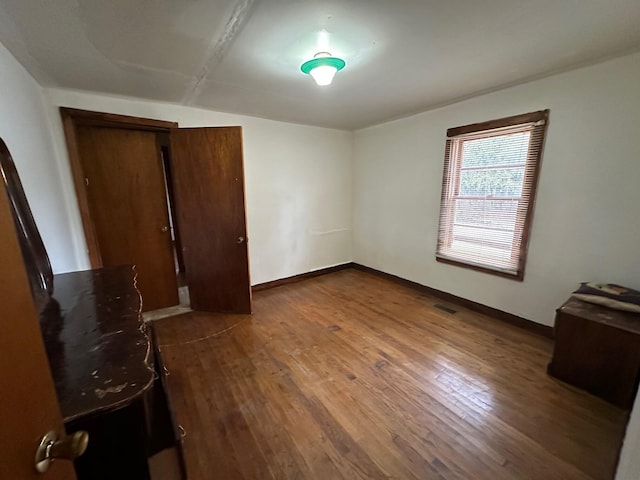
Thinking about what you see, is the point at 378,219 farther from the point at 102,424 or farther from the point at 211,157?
the point at 102,424

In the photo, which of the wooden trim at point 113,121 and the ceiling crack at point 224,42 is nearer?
the ceiling crack at point 224,42

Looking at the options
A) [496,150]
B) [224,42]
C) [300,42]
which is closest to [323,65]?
[300,42]

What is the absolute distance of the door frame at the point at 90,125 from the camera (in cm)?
235

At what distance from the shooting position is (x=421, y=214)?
11.3 feet

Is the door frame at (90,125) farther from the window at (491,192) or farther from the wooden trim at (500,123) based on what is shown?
the window at (491,192)

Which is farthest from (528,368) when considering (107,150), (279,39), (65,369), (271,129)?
(107,150)

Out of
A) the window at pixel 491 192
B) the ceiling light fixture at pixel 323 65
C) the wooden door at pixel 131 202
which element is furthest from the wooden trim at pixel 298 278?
the ceiling light fixture at pixel 323 65

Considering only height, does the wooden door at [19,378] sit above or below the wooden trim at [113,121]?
below

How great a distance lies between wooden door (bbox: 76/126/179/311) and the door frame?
9 cm

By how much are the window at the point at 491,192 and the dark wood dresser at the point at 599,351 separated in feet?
2.55

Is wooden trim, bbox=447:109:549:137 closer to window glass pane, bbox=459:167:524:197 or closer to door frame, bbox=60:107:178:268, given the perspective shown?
window glass pane, bbox=459:167:524:197

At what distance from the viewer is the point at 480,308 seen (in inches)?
116

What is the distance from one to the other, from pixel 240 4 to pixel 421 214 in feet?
9.41

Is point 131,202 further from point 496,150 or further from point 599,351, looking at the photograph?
point 599,351
